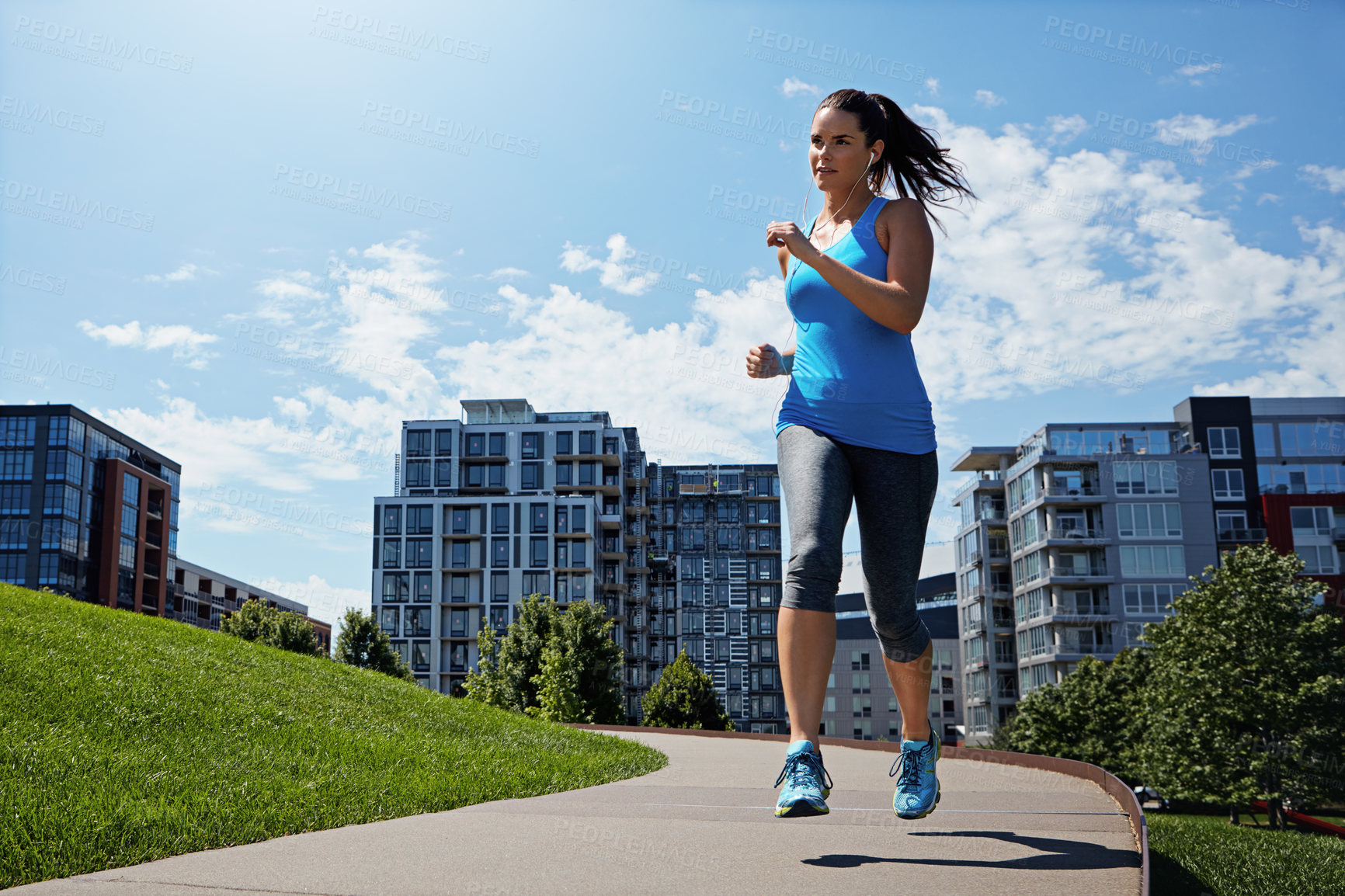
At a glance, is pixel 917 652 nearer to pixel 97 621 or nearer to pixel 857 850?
pixel 857 850


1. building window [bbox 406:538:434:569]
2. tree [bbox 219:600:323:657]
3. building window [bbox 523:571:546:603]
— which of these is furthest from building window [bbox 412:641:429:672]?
tree [bbox 219:600:323:657]

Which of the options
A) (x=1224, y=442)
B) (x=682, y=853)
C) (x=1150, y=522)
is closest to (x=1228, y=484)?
(x=1224, y=442)

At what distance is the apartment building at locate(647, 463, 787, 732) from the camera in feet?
305

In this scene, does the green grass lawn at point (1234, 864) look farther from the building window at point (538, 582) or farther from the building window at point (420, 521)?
the building window at point (420, 521)

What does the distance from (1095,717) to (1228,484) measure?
31.6 metres

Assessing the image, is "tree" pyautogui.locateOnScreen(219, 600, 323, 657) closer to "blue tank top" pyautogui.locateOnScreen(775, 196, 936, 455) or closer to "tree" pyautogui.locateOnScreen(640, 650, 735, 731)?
"tree" pyautogui.locateOnScreen(640, 650, 735, 731)

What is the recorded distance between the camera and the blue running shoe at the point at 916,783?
11.0 feet

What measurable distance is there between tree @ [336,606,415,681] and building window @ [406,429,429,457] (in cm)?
3892

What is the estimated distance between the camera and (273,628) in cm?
4209

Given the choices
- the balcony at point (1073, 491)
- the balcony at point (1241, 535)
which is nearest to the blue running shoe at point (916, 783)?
the balcony at point (1073, 491)

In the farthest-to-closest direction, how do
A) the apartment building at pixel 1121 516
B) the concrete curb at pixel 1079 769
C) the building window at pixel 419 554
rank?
1. the building window at pixel 419 554
2. the apartment building at pixel 1121 516
3. the concrete curb at pixel 1079 769

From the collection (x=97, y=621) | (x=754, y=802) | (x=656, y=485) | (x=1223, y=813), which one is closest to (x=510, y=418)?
(x=656, y=485)

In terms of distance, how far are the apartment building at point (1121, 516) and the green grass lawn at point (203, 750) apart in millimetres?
61408

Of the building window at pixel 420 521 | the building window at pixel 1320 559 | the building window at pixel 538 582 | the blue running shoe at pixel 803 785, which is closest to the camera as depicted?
the blue running shoe at pixel 803 785
